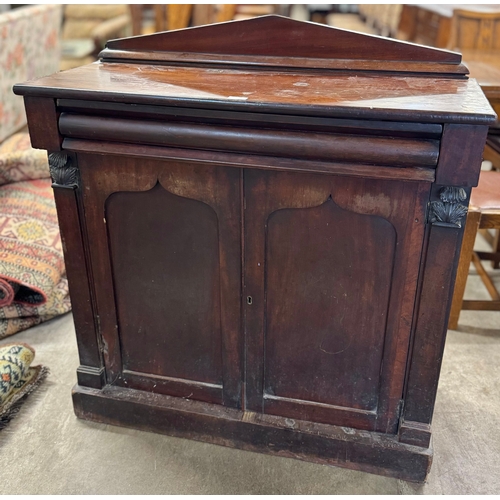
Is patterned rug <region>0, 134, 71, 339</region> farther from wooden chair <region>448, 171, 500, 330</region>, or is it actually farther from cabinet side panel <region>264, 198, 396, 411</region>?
wooden chair <region>448, 171, 500, 330</region>

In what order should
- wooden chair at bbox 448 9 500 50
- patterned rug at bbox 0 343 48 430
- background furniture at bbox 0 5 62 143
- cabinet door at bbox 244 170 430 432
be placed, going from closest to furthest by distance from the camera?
cabinet door at bbox 244 170 430 432, patterned rug at bbox 0 343 48 430, wooden chair at bbox 448 9 500 50, background furniture at bbox 0 5 62 143

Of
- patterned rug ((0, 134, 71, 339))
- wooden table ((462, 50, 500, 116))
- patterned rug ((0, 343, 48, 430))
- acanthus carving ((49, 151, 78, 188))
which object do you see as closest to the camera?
acanthus carving ((49, 151, 78, 188))

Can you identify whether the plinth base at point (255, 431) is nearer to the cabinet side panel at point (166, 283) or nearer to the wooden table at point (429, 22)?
the cabinet side panel at point (166, 283)

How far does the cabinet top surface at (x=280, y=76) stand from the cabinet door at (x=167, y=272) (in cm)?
19

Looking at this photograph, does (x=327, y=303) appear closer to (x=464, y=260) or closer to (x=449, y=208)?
(x=449, y=208)

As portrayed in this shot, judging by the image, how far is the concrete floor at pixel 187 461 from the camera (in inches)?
62.4

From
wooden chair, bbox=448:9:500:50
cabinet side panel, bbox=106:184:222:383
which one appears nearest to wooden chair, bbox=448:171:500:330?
cabinet side panel, bbox=106:184:222:383

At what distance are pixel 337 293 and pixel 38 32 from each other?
13.0ft

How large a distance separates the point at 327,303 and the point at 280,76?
62 centimetres

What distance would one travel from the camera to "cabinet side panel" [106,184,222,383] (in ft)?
4.90

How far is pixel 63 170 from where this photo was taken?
1.48 meters

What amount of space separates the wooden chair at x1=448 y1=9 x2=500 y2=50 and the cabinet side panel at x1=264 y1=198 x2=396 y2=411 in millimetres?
2690

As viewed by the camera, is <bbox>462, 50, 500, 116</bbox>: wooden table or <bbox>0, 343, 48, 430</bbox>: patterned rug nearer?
<bbox>0, 343, 48, 430</bbox>: patterned rug

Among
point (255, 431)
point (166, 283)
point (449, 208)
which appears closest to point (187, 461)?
point (255, 431)
